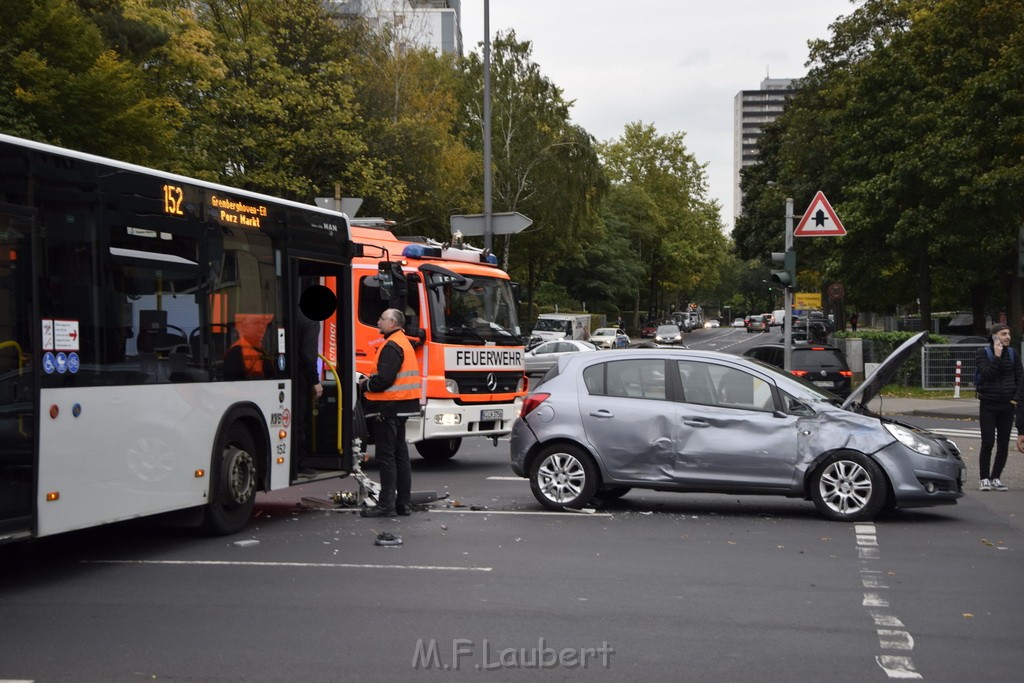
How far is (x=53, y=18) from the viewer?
25.7 meters

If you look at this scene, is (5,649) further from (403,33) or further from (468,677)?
(403,33)

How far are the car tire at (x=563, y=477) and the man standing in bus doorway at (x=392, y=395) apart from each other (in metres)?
1.36

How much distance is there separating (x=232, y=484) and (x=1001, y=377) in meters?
8.39

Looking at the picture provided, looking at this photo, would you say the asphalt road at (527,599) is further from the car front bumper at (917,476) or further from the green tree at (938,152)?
the green tree at (938,152)

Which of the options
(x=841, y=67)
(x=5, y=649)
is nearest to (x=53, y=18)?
(x=5, y=649)

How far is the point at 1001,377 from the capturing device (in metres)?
13.4

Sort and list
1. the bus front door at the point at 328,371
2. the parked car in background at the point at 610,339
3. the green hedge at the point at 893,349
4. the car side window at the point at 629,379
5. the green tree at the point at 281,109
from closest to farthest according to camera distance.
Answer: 1. the car side window at the point at 629,379
2. the bus front door at the point at 328,371
3. the green hedge at the point at 893,349
4. the green tree at the point at 281,109
5. the parked car in background at the point at 610,339

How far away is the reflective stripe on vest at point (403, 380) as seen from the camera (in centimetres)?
1091

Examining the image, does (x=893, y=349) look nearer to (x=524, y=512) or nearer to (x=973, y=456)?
(x=973, y=456)

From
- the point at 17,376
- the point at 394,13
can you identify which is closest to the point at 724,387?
the point at 17,376

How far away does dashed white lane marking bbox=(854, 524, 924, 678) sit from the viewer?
20.1 ft

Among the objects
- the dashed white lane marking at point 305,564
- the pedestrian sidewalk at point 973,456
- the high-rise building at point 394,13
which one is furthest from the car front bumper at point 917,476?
the high-rise building at point 394,13

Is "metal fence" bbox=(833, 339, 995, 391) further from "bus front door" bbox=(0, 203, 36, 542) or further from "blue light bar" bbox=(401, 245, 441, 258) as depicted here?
"bus front door" bbox=(0, 203, 36, 542)

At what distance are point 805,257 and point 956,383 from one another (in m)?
21.5
